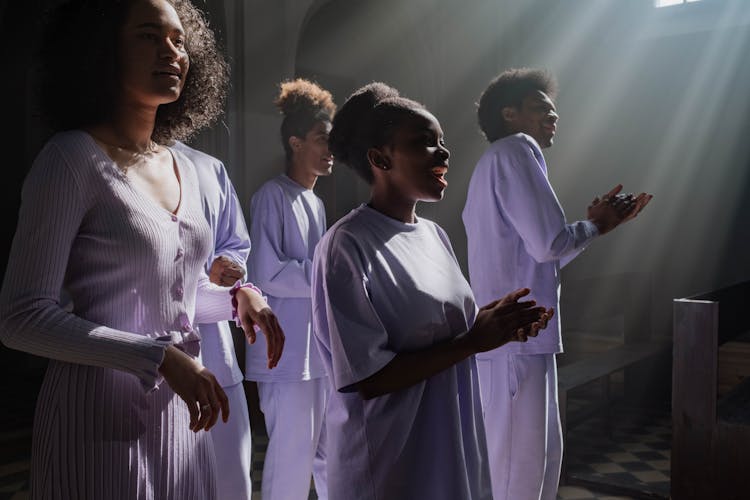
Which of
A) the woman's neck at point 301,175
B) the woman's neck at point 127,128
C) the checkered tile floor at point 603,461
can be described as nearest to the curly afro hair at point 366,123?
the woman's neck at point 127,128

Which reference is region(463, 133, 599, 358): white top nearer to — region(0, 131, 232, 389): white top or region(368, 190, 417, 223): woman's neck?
region(368, 190, 417, 223): woman's neck

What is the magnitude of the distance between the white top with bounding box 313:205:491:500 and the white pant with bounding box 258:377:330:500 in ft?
4.84

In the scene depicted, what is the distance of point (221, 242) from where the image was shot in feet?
8.22

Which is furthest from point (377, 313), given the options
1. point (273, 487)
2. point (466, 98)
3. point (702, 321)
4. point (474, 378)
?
point (466, 98)

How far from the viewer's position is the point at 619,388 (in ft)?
24.0

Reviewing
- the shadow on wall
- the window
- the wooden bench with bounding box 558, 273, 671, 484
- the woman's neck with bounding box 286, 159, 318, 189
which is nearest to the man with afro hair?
the woman's neck with bounding box 286, 159, 318, 189

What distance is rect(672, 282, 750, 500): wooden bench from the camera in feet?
11.6

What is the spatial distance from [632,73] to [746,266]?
283cm

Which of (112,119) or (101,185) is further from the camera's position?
(112,119)

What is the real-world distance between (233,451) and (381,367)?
3.57 ft

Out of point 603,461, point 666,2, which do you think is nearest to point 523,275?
point 603,461

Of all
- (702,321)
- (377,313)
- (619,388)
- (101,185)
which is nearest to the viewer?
(101,185)

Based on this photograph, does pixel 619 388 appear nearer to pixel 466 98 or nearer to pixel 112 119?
pixel 466 98

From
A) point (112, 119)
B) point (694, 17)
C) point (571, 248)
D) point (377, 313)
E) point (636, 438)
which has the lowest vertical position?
point (636, 438)
